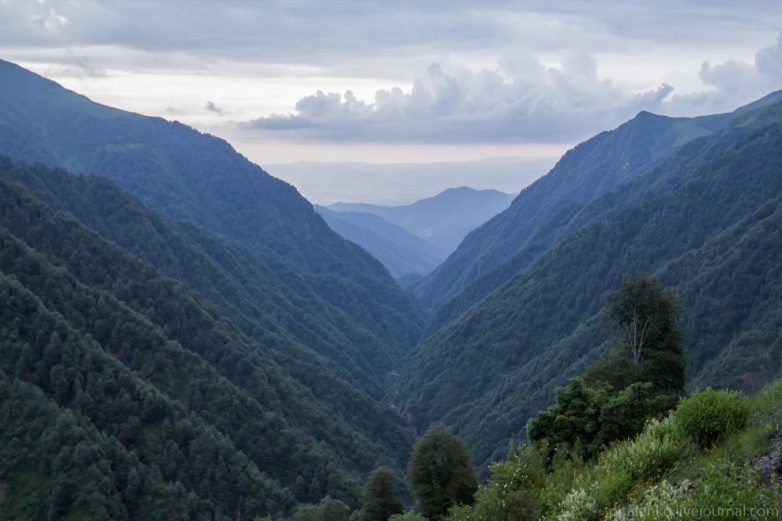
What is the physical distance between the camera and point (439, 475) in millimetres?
46688

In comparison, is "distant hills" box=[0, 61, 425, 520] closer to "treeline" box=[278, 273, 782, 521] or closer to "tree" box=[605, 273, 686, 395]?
"treeline" box=[278, 273, 782, 521]

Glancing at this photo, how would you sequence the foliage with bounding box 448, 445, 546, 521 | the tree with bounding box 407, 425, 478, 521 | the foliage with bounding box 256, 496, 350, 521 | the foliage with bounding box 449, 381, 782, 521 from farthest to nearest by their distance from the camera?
the foliage with bounding box 256, 496, 350, 521
the tree with bounding box 407, 425, 478, 521
the foliage with bounding box 448, 445, 546, 521
the foliage with bounding box 449, 381, 782, 521

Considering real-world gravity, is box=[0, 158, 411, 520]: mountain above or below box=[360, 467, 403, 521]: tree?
below

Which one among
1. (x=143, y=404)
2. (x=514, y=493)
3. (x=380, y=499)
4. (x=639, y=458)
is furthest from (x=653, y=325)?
(x=143, y=404)

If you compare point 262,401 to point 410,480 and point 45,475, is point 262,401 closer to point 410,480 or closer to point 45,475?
point 45,475

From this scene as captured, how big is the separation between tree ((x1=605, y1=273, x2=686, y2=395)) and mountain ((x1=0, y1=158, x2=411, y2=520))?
61278 mm

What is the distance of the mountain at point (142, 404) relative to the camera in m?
79.6

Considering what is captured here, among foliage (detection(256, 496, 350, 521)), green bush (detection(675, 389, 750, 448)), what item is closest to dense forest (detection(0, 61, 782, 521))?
green bush (detection(675, 389, 750, 448))

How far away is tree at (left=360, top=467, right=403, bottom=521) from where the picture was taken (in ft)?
175

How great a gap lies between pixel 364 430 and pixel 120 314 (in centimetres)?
6374

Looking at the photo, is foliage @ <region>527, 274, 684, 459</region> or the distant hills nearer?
foliage @ <region>527, 274, 684, 459</region>

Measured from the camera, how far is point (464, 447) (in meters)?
50.0

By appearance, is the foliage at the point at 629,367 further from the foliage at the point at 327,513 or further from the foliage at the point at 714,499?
the foliage at the point at 327,513

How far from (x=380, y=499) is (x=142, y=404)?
57.9 meters
